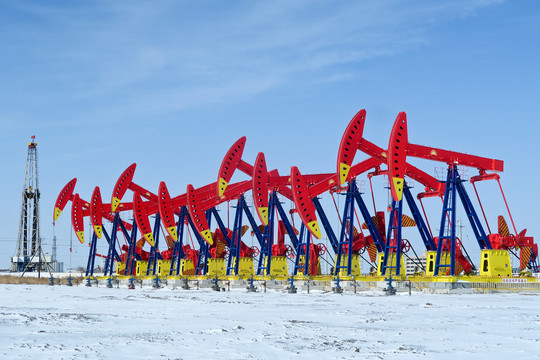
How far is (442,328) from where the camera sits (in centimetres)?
1562

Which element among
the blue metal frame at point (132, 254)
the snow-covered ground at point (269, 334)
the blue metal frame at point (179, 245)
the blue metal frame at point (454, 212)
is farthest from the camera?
the blue metal frame at point (132, 254)

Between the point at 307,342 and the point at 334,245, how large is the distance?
3298 centimetres

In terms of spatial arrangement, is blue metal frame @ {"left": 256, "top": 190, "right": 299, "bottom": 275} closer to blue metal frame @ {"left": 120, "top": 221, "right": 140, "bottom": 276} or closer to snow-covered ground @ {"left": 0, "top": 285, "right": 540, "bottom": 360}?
blue metal frame @ {"left": 120, "top": 221, "right": 140, "bottom": 276}

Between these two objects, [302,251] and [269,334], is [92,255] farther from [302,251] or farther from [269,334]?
[269,334]

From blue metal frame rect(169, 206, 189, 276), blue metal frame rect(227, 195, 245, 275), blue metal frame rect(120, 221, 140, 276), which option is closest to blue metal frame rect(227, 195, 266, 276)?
blue metal frame rect(227, 195, 245, 275)

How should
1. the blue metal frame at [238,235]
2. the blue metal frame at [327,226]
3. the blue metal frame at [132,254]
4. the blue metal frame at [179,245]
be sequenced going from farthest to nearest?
the blue metal frame at [132,254]
the blue metal frame at [179,245]
the blue metal frame at [238,235]
the blue metal frame at [327,226]

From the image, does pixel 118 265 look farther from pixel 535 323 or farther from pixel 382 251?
pixel 535 323

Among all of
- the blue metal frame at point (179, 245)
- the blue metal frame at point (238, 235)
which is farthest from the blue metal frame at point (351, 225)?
the blue metal frame at point (179, 245)

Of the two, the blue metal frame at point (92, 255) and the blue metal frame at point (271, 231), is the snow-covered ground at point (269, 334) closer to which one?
the blue metal frame at point (271, 231)

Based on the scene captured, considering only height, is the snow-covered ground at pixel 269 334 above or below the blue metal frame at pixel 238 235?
below

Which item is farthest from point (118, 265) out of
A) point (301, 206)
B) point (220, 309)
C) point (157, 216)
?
point (220, 309)

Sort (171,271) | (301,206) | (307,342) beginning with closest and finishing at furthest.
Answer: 1. (307,342)
2. (301,206)
3. (171,271)

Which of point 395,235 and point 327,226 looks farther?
point 327,226

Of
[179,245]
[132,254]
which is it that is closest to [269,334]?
[179,245]
